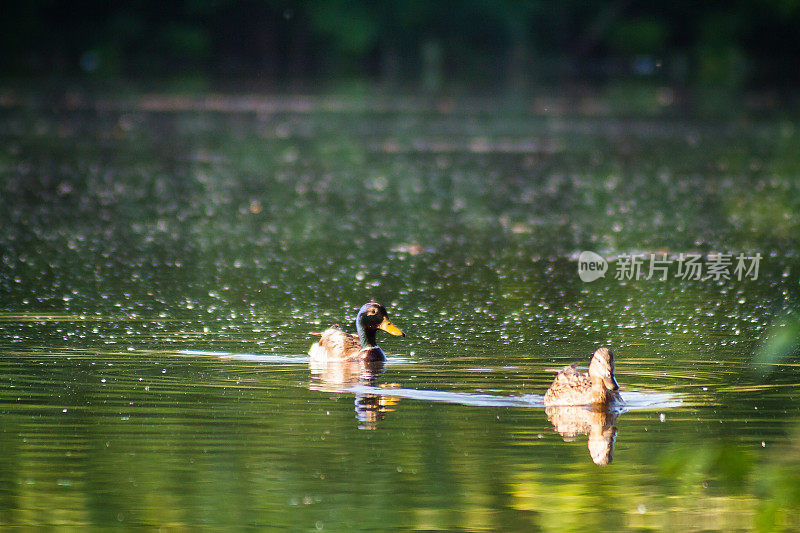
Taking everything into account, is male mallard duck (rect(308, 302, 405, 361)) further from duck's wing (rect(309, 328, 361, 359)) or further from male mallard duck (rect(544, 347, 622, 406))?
male mallard duck (rect(544, 347, 622, 406))

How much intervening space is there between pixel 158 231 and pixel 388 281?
394cm

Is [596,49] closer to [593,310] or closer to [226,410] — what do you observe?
[593,310]

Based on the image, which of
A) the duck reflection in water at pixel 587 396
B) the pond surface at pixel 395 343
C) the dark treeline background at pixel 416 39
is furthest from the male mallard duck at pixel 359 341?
the dark treeline background at pixel 416 39

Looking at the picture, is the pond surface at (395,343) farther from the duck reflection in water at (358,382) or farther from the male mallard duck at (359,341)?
the male mallard duck at (359,341)

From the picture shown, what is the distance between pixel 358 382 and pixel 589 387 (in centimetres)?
155

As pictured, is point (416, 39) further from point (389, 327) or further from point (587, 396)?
point (587, 396)

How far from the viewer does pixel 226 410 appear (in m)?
7.39

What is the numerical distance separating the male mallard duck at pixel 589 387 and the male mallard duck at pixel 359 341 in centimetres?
172

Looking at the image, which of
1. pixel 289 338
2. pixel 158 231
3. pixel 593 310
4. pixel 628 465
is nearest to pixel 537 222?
pixel 158 231

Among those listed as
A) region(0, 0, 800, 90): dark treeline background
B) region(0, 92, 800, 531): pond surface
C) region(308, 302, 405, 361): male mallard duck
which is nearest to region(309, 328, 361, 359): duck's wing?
region(308, 302, 405, 361): male mallard duck

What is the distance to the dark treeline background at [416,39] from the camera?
5425cm

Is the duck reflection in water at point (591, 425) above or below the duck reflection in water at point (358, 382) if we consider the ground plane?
below

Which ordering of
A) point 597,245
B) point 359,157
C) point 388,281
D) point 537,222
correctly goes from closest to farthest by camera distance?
point 388,281 → point 597,245 → point 537,222 → point 359,157

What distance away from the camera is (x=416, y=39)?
5969cm
